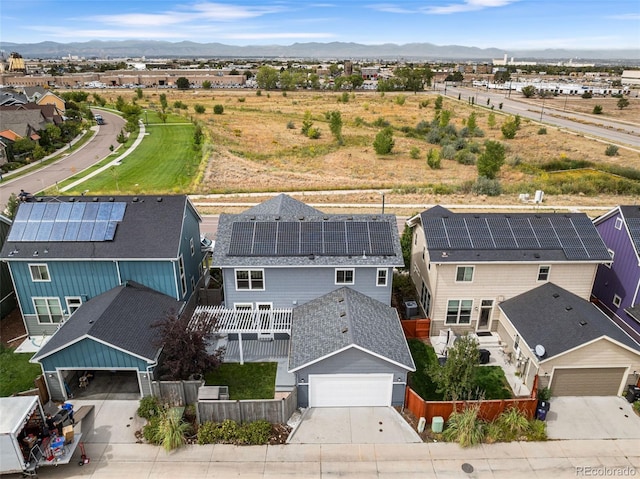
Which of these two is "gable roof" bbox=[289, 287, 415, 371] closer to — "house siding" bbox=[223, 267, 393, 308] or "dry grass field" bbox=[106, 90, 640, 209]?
"house siding" bbox=[223, 267, 393, 308]

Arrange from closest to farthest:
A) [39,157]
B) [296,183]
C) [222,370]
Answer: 1. [222,370]
2. [296,183]
3. [39,157]

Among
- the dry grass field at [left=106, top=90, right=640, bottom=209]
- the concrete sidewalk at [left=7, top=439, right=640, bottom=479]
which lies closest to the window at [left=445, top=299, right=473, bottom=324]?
the concrete sidewalk at [left=7, top=439, right=640, bottom=479]

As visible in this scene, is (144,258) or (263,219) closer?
(144,258)

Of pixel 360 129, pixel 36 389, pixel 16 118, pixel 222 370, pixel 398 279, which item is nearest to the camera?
pixel 36 389

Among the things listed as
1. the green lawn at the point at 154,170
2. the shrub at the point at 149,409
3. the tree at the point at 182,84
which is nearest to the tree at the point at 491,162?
the green lawn at the point at 154,170

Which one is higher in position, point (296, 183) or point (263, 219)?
point (263, 219)

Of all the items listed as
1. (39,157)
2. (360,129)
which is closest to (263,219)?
(39,157)

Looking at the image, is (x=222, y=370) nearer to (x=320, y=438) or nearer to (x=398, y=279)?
(x=320, y=438)
